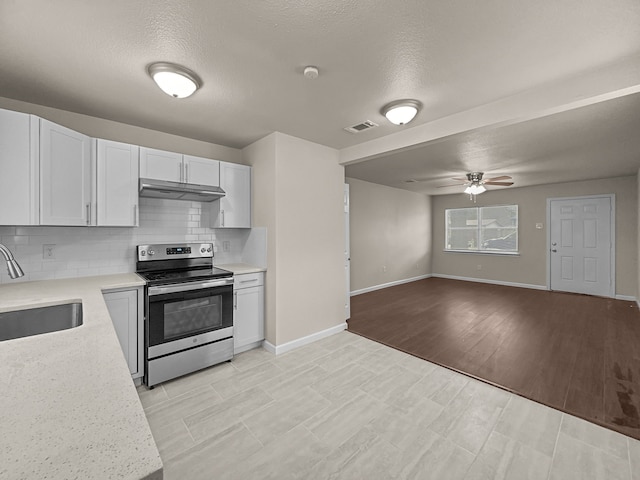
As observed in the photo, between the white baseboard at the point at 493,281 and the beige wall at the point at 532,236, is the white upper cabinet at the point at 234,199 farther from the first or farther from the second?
the white baseboard at the point at 493,281

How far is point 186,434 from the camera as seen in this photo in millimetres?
2055

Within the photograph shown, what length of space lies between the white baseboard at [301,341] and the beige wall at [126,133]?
2.43m

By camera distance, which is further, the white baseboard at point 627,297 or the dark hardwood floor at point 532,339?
the white baseboard at point 627,297

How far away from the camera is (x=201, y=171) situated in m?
3.26

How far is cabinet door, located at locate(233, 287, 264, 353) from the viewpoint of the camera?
10.7ft

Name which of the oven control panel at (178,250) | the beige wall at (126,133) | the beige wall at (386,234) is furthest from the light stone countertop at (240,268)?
the beige wall at (386,234)

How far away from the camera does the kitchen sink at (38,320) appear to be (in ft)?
5.82

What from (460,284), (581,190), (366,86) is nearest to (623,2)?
(366,86)

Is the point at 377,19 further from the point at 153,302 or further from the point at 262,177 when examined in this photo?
the point at 153,302

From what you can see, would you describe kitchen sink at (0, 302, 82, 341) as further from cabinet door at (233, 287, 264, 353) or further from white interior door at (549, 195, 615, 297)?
white interior door at (549, 195, 615, 297)

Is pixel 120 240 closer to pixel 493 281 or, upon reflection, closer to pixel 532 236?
pixel 493 281

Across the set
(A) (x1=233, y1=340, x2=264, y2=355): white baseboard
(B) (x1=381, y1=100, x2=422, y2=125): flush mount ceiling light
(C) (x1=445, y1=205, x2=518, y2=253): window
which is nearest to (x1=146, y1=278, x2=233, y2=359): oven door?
(A) (x1=233, y1=340, x2=264, y2=355): white baseboard

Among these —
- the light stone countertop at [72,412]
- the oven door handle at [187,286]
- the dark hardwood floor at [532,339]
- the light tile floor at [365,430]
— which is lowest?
the light tile floor at [365,430]

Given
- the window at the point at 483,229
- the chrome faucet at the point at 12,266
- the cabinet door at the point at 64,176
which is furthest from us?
the window at the point at 483,229
